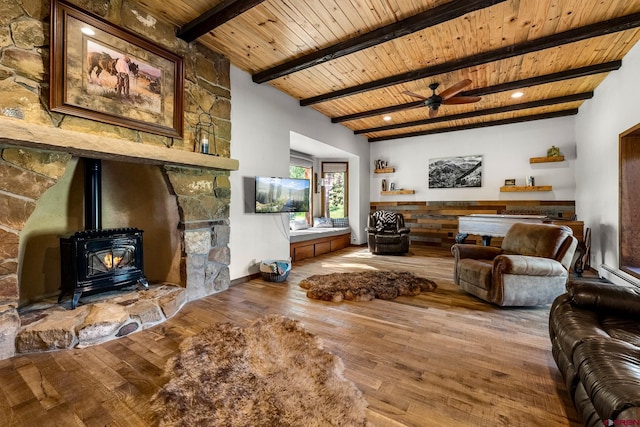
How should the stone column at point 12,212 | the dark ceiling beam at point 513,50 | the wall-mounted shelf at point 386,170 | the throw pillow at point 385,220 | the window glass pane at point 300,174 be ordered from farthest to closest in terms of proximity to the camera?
the wall-mounted shelf at point 386,170 → the window glass pane at point 300,174 → the throw pillow at point 385,220 → the dark ceiling beam at point 513,50 → the stone column at point 12,212

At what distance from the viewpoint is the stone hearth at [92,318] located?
1998mm

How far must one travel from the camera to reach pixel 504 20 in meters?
2.65

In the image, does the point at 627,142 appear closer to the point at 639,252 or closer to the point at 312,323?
the point at 639,252

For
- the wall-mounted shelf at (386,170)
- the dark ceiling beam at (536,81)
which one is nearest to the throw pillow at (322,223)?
the wall-mounted shelf at (386,170)

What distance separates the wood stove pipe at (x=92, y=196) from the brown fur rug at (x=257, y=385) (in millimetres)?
1754

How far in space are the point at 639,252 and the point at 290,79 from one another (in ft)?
16.5

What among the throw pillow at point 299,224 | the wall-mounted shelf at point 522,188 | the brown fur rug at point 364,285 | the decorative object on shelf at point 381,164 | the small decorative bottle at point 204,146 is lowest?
the brown fur rug at point 364,285

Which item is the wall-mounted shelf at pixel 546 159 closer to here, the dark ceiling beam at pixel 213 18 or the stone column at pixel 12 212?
the dark ceiling beam at pixel 213 18

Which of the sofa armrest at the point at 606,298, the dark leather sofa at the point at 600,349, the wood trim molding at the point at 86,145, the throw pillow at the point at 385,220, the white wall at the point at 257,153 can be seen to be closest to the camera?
the dark leather sofa at the point at 600,349

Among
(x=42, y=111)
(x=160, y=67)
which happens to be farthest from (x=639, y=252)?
(x=42, y=111)

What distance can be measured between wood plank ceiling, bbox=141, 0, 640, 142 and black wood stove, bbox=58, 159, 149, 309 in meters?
1.98

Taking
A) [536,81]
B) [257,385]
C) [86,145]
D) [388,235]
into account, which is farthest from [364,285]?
[536,81]

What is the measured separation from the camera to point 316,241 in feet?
18.9

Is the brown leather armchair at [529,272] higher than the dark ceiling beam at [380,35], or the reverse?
the dark ceiling beam at [380,35]
